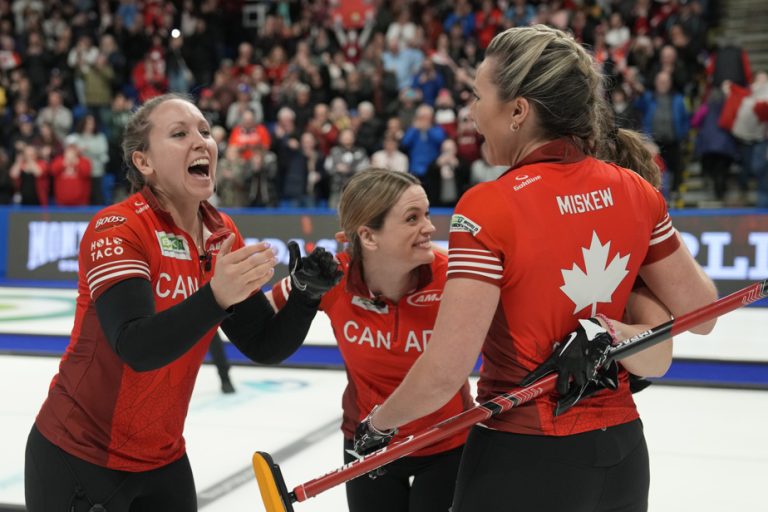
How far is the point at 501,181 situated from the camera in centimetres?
194

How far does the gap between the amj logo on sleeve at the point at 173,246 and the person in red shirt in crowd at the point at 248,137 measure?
11220 millimetres

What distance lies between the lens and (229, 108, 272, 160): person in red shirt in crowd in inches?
536

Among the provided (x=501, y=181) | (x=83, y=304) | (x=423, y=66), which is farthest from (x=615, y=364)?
(x=423, y=66)

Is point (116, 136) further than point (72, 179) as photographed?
Yes

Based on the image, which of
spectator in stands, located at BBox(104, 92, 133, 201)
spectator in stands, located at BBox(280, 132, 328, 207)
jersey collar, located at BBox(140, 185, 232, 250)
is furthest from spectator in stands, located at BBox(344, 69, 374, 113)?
jersey collar, located at BBox(140, 185, 232, 250)

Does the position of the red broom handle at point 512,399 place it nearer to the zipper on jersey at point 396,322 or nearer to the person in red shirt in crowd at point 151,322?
the person in red shirt in crowd at point 151,322

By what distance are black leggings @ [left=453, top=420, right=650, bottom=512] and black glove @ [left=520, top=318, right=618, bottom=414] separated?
0.10 metres

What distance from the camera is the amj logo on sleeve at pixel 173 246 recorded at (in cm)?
244

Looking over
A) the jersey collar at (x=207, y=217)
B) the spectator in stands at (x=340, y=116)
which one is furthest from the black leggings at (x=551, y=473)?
the spectator in stands at (x=340, y=116)

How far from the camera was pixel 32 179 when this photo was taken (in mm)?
14508

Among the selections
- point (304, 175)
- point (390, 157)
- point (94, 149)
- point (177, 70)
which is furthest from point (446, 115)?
point (177, 70)

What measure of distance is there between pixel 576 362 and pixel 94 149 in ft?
45.4

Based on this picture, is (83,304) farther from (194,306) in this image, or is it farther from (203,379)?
(203,379)

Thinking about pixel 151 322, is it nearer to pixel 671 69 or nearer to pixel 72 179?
pixel 671 69
